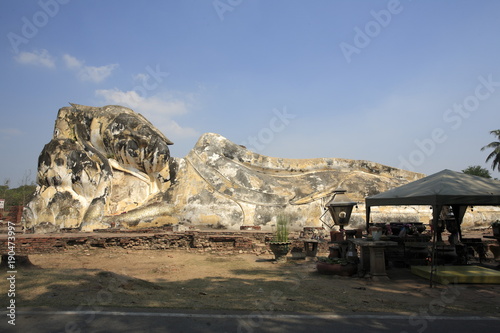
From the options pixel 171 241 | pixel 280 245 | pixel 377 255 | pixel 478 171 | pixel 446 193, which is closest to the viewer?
pixel 446 193

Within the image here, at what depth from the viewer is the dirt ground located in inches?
172

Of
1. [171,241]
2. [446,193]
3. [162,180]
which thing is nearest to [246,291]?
[446,193]

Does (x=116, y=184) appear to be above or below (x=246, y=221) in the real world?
above

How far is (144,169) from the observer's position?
1446 centimetres

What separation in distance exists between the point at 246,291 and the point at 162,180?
31.3 ft

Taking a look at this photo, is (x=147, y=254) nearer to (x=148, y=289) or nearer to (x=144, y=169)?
(x=148, y=289)

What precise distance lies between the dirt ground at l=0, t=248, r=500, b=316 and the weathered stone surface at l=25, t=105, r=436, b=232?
521cm

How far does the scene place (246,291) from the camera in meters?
5.36

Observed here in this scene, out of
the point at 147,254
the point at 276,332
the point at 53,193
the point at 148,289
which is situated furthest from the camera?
the point at 53,193

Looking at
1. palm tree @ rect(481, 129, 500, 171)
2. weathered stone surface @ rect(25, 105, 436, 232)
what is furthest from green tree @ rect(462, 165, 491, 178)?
weathered stone surface @ rect(25, 105, 436, 232)

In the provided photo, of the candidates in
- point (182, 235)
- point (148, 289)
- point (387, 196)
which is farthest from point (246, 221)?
point (148, 289)

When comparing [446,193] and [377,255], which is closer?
[446,193]

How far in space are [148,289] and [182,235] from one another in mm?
5297

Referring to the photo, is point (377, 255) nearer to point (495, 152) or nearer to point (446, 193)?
point (446, 193)
